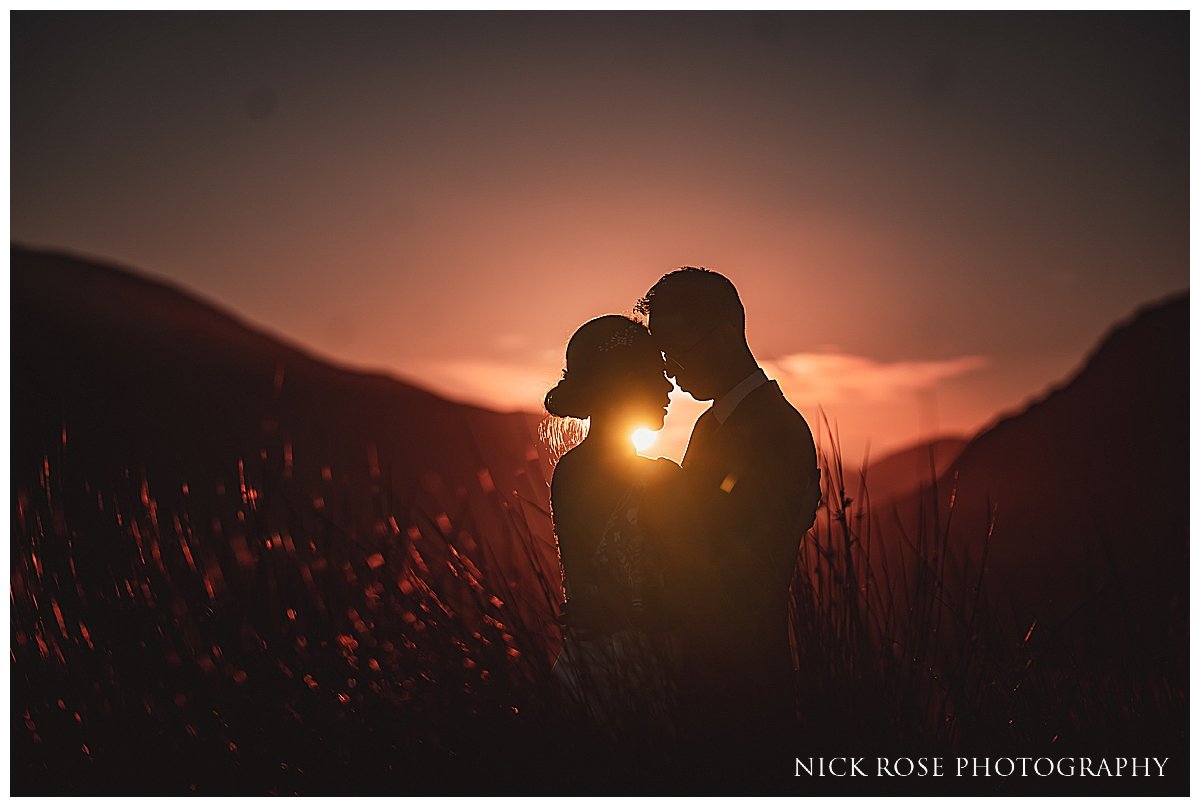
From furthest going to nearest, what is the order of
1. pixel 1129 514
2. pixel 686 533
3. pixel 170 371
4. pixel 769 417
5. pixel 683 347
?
pixel 170 371 → pixel 1129 514 → pixel 683 347 → pixel 769 417 → pixel 686 533

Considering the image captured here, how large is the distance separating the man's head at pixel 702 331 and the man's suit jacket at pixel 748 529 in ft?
0.42

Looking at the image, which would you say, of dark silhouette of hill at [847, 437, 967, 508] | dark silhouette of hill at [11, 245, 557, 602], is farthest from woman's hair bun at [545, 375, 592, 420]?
dark silhouette of hill at [11, 245, 557, 602]

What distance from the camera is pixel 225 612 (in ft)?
11.5

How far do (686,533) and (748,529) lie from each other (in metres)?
0.19

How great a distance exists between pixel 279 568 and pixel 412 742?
0.81m

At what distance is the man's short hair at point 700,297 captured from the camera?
10.3 feet

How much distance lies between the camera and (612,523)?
315 centimetres

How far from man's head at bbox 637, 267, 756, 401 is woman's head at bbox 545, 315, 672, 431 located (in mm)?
83

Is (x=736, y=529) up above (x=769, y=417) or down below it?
below

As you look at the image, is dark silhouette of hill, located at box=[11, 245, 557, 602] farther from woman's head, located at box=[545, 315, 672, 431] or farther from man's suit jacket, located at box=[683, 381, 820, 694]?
man's suit jacket, located at box=[683, 381, 820, 694]

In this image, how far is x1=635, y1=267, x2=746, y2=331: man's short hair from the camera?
10.3ft

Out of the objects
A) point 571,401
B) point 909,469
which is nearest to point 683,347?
point 571,401

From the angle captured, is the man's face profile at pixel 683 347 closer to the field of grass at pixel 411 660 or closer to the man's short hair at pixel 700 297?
the man's short hair at pixel 700 297

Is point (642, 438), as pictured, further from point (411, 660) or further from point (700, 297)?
point (411, 660)
